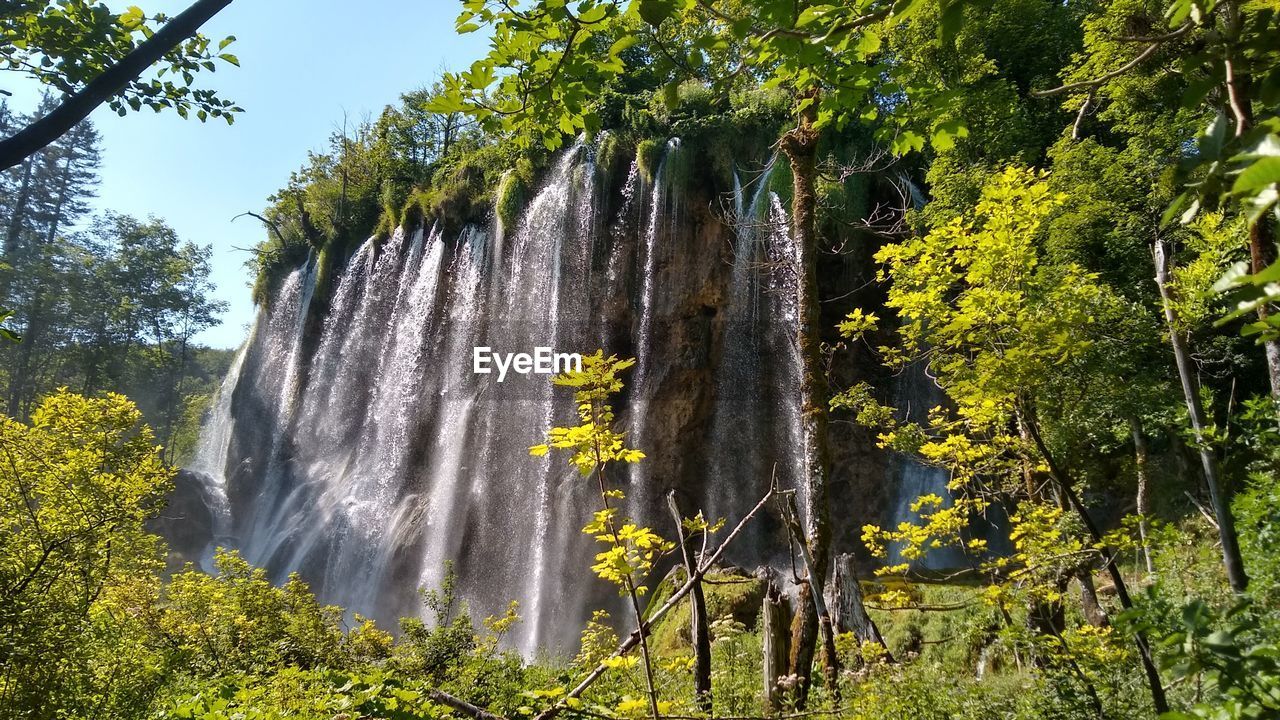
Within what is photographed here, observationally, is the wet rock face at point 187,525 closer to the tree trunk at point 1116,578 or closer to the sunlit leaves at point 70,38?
the sunlit leaves at point 70,38

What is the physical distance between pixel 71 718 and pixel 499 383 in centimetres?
1379

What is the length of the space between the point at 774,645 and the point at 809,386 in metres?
1.77

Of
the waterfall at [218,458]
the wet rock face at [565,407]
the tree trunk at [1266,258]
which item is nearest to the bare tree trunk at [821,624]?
the tree trunk at [1266,258]

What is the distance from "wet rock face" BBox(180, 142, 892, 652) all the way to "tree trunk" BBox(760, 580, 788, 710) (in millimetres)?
10137

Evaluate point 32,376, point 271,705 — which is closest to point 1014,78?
point 271,705

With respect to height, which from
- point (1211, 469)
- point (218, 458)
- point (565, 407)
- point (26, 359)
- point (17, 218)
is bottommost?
point (1211, 469)

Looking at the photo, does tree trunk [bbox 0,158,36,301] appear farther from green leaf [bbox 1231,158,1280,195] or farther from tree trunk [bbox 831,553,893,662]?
green leaf [bbox 1231,158,1280,195]

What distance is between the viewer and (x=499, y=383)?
1764cm

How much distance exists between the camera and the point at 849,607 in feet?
13.7

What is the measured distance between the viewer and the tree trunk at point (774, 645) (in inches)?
157

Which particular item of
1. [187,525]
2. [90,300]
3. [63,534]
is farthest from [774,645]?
[90,300]

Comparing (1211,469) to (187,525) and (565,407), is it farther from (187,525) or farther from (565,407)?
(187,525)

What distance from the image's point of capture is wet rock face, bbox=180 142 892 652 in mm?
15422

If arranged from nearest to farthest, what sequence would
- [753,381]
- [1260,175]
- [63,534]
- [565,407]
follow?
[1260,175] → [63,534] → [753,381] → [565,407]
